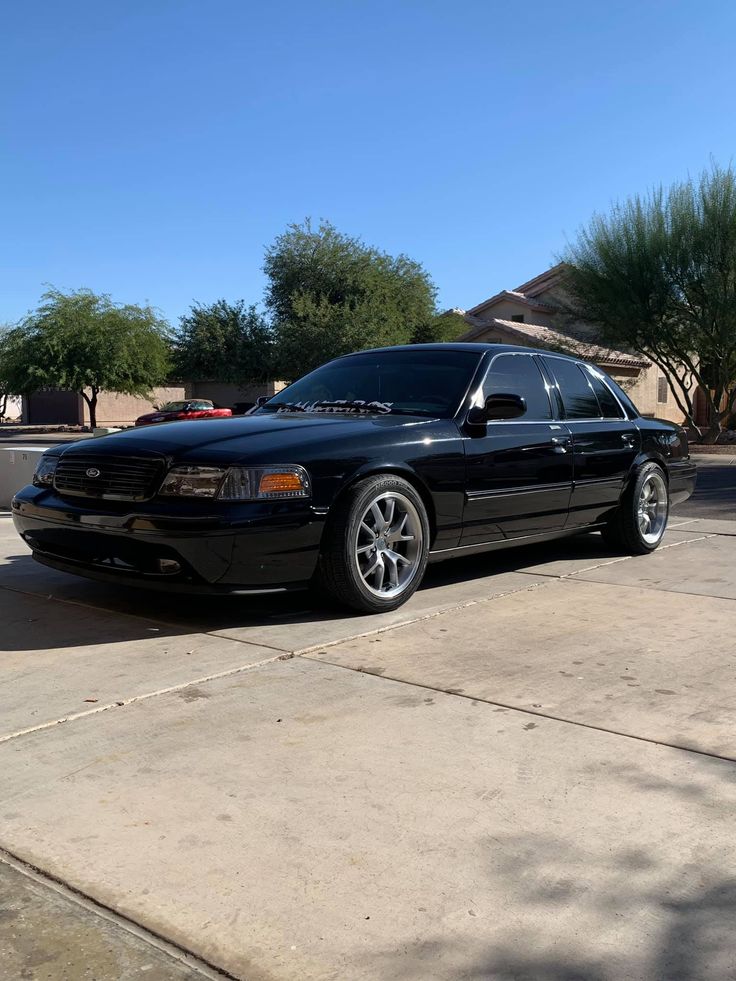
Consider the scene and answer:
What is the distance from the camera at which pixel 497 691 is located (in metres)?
4.07

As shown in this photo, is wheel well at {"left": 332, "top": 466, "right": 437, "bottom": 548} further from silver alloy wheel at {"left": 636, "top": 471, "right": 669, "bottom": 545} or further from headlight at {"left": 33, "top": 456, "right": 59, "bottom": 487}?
→ silver alloy wheel at {"left": 636, "top": 471, "right": 669, "bottom": 545}

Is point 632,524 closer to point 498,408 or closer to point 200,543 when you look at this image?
point 498,408

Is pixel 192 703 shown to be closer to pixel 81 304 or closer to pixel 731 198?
pixel 731 198

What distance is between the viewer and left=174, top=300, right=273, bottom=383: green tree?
45969mm

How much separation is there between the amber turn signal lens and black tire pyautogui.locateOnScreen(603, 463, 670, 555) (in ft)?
10.2

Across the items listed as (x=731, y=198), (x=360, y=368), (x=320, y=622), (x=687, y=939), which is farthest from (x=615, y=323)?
(x=687, y=939)

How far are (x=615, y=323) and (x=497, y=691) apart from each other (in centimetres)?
2304

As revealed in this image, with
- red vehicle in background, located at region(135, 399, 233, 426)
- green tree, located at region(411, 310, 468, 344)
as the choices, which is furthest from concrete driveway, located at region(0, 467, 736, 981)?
green tree, located at region(411, 310, 468, 344)

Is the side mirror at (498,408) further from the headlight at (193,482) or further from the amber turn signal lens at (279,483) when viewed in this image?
the headlight at (193,482)

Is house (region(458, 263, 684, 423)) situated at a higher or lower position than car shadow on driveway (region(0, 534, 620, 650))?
higher

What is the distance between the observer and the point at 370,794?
10.1 ft

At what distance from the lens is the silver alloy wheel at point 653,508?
291 inches

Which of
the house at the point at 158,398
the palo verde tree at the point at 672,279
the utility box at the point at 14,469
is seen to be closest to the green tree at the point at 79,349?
the house at the point at 158,398

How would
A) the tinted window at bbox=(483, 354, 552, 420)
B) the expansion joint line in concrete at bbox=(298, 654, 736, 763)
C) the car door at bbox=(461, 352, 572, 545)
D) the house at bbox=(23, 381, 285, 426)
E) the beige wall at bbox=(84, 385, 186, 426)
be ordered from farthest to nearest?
the beige wall at bbox=(84, 385, 186, 426)
the house at bbox=(23, 381, 285, 426)
the tinted window at bbox=(483, 354, 552, 420)
the car door at bbox=(461, 352, 572, 545)
the expansion joint line in concrete at bbox=(298, 654, 736, 763)
